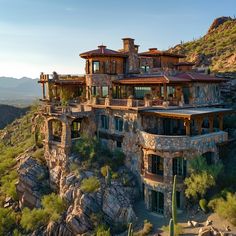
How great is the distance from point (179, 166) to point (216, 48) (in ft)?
167

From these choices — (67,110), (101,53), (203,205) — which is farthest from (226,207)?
(101,53)

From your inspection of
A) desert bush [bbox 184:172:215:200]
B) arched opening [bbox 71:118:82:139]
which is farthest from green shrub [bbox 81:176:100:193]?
desert bush [bbox 184:172:215:200]

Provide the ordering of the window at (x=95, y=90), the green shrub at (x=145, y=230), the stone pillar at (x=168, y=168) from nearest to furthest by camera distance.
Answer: the green shrub at (x=145, y=230) < the stone pillar at (x=168, y=168) < the window at (x=95, y=90)

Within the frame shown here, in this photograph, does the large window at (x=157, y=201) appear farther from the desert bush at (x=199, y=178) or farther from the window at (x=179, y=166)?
the desert bush at (x=199, y=178)

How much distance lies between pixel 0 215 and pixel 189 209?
76.1 ft

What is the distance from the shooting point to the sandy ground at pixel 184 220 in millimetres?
29294

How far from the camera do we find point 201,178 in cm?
3212

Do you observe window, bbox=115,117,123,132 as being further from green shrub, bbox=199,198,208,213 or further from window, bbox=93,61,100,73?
green shrub, bbox=199,198,208,213

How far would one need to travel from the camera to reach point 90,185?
1448 inches

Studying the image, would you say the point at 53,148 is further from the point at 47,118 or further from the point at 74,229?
the point at 74,229

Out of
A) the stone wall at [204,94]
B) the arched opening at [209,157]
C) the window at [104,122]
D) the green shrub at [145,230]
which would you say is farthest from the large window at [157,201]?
the stone wall at [204,94]

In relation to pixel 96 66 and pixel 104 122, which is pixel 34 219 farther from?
pixel 96 66

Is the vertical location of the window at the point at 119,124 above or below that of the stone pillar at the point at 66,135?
above

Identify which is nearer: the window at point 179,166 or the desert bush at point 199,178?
the desert bush at point 199,178
